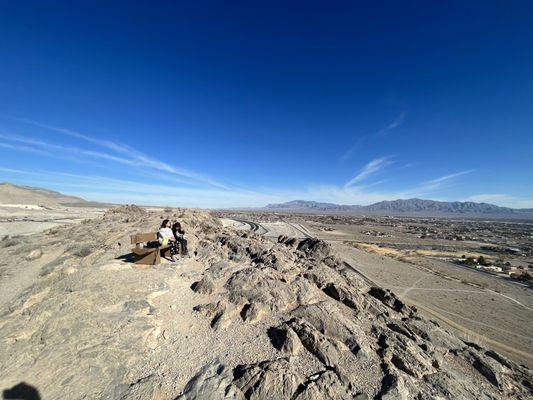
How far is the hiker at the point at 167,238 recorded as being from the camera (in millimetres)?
11227

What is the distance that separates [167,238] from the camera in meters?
11.4

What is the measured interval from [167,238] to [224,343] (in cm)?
623

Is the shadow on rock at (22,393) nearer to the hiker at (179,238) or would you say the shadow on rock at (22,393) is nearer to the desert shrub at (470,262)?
the hiker at (179,238)

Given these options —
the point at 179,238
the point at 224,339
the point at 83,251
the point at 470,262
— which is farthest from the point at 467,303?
the point at 83,251

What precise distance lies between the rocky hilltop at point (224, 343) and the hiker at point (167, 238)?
1.00 metres

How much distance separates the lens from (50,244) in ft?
61.7

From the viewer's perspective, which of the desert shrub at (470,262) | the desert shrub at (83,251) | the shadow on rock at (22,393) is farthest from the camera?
the desert shrub at (470,262)

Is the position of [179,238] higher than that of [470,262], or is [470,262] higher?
[179,238]

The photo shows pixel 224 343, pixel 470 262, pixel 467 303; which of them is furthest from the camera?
pixel 470 262

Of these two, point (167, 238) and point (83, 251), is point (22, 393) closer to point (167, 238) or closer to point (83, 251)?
point (167, 238)

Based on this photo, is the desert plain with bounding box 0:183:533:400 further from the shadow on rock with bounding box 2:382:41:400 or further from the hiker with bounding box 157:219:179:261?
the hiker with bounding box 157:219:179:261

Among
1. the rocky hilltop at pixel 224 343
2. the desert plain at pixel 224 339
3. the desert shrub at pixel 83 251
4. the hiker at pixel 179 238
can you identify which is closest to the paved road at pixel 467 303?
the desert plain at pixel 224 339

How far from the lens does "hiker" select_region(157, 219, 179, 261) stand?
11227mm

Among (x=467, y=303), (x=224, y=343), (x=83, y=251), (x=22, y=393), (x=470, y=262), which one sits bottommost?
(x=467, y=303)
